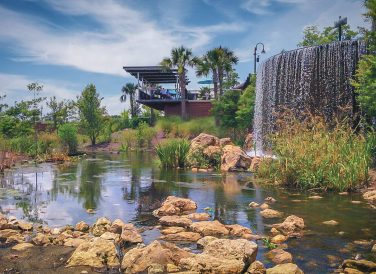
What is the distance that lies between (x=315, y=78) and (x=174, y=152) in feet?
25.6

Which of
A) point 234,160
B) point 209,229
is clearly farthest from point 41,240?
point 234,160

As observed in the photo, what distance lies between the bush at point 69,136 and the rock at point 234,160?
585 inches

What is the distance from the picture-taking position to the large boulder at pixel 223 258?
17.4 ft

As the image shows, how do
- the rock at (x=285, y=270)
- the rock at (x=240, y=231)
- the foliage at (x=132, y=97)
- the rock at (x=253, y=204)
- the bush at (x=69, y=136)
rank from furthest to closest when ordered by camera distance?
the foliage at (x=132, y=97) < the bush at (x=69, y=136) < the rock at (x=253, y=204) < the rock at (x=240, y=231) < the rock at (x=285, y=270)

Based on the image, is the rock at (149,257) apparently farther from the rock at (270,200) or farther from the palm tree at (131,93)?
the palm tree at (131,93)

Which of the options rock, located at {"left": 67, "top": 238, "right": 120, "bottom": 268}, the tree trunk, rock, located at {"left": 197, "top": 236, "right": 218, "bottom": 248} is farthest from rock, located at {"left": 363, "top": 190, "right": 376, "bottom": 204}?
the tree trunk

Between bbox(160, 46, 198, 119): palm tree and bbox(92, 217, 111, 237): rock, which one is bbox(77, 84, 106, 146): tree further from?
bbox(92, 217, 111, 237): rock

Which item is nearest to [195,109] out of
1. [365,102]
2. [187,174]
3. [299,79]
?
[299,79]

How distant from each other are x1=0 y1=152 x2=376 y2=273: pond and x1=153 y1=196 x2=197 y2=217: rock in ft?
0.71

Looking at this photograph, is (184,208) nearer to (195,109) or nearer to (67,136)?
(67,136)

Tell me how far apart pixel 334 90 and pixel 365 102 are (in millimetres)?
5471

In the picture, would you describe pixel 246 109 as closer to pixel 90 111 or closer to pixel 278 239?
pixel 90 111

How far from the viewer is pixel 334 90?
19.8 meters

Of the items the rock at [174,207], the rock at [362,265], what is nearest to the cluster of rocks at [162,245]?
the rock at [174,207]
